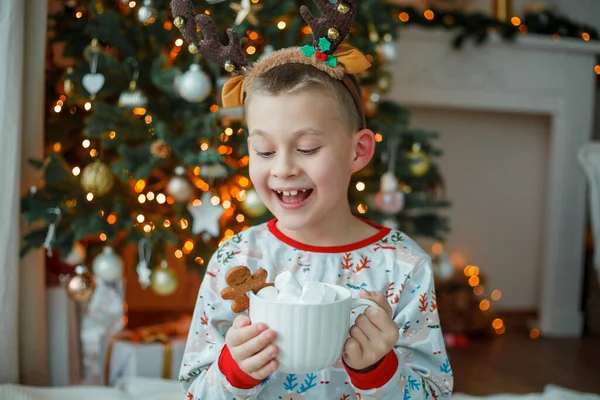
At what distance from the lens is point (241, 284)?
805mm

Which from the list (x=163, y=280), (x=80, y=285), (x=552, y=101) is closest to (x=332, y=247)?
(x=163, y=280)

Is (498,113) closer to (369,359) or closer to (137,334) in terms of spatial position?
(137,334)

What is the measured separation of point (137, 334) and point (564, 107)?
8.34 ft

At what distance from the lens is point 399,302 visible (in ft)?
3.34

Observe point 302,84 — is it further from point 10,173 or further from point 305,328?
point 10,173

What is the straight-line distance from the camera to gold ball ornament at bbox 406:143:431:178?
220 cm

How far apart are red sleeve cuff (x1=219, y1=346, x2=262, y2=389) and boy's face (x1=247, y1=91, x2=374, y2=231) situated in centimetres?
23

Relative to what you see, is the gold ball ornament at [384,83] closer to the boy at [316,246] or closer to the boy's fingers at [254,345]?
the boy at [316,246]

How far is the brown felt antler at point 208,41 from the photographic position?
0.99 meters

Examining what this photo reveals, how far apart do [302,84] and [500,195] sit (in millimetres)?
2916

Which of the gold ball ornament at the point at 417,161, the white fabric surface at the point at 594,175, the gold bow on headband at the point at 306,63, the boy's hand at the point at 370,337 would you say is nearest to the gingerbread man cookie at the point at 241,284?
the boy's hand at the point at 370,337

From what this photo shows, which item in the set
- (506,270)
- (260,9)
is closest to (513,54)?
(506,270)

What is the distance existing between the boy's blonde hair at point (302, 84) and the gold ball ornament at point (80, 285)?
1.22 m

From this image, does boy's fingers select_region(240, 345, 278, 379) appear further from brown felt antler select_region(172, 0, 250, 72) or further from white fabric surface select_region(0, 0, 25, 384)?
white fabric surface select_region(0, 0, 25, 384)
